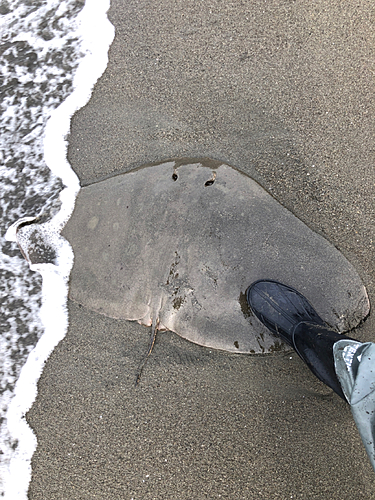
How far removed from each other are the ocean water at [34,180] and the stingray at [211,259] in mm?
682

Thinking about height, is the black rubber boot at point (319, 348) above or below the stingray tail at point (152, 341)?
above

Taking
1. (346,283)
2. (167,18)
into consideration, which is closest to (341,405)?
(346,283)

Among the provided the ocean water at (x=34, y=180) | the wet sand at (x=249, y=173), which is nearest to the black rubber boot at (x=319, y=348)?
the wet sand at (x=249, y=173)

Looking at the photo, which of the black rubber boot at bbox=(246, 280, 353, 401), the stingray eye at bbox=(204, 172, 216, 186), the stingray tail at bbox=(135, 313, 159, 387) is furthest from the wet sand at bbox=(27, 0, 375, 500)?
the stingray eye at bbox=(204, 172, 216, 186)

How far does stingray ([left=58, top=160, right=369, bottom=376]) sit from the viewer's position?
2586mm

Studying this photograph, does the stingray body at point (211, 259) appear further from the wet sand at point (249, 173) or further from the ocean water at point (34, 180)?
the ocean water at point (34, 180)

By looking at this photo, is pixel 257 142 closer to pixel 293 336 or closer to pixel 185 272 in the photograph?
pixel 185 272

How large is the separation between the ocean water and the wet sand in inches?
7.2

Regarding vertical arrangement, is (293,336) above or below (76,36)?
below

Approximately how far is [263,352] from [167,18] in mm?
3447

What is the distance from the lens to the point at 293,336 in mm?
2475

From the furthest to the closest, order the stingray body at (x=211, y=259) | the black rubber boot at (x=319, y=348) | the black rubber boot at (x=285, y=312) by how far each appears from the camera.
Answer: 1. the stingray body at (x=211, y=259)
2. the black rubber boot at (x=285, y=312)
3. the black rubber boot at (x=319, y=348)

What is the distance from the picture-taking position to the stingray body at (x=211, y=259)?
2.58m

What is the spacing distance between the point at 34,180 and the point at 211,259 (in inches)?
85.2
